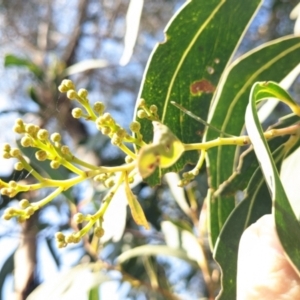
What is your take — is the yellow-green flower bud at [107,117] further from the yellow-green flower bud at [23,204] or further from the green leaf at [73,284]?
the green leaf at [73,284]

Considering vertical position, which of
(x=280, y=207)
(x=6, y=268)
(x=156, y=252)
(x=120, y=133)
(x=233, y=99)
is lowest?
(x=280, y=207)

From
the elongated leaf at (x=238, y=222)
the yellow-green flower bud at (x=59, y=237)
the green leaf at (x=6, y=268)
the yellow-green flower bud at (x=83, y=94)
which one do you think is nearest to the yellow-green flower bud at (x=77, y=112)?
the yellow-green flower bud at (x=83, y=94)

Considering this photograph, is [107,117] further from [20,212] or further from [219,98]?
[219,98]

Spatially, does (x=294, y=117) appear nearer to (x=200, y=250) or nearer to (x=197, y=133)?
(x=197, y=133)

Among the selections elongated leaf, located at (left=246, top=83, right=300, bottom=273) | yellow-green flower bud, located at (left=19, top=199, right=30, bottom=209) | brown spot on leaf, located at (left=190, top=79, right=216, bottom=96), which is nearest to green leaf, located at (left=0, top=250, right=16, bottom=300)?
brown spot on leaf, located at (left=190, top=79, right=216, bottom=96)

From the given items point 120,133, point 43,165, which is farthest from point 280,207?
point 43,165

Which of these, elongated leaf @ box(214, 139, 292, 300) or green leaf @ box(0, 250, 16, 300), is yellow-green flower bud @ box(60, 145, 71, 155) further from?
green leaf @ box(0, 250, 16, 300)
